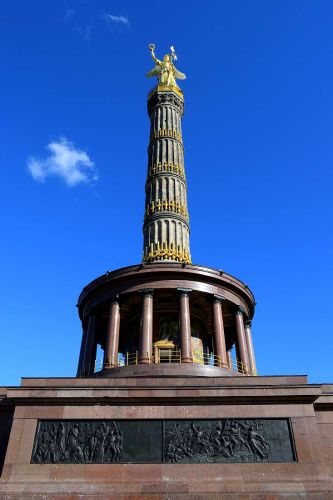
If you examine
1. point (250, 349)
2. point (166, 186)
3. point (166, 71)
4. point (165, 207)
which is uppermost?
point (166, 71)

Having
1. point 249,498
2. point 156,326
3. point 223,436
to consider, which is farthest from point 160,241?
point 249,498

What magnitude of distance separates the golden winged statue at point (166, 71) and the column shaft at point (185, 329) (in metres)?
20.4

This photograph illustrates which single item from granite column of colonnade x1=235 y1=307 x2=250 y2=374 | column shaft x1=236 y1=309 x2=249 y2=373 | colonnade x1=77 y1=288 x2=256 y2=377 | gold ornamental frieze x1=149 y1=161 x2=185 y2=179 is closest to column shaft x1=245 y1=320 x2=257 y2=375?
colonnade x1=77 y1=288 x2=256 y2=377

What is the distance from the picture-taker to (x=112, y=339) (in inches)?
749

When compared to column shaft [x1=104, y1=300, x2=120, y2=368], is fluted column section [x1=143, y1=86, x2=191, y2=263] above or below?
above

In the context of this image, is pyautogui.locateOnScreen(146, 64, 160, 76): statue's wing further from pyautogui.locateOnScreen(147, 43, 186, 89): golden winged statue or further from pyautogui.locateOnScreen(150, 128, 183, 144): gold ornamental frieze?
pyautogui.locateOnScreen(150, 128, 183, 144): gold ornamental frieze

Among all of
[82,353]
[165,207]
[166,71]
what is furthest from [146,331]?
[166,71]

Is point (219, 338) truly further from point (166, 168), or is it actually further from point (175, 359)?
point (166, 168)

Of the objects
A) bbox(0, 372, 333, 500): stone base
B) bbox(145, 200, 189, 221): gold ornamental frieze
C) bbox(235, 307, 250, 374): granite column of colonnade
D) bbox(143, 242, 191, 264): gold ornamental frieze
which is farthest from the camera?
bbox(145, 200, 189, 221): gold ornamental frieze

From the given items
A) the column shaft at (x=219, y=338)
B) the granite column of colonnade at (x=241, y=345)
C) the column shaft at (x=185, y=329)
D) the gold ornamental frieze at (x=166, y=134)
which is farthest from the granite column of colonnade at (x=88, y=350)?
the gold ornamental frieze at (x=166, y=134)

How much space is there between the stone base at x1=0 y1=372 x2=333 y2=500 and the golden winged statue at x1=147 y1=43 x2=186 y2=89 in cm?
2559

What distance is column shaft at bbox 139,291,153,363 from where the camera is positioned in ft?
59.1

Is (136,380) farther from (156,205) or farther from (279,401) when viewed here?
(156,205)

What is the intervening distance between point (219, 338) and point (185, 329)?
63.5 inches
